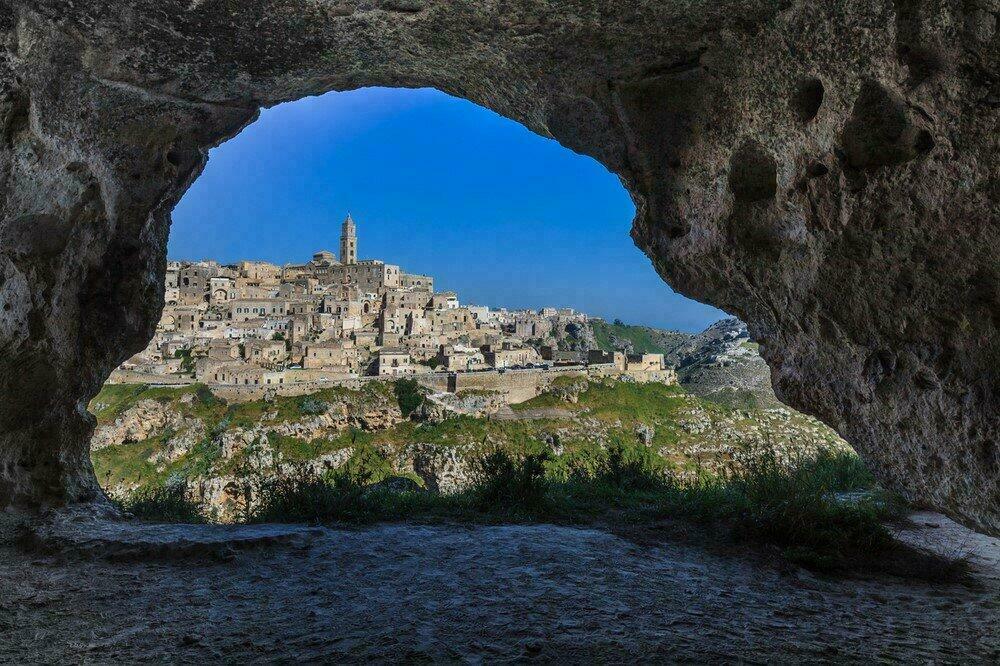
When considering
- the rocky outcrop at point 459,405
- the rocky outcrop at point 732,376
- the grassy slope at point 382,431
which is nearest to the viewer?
the grassy slope at point 382,431

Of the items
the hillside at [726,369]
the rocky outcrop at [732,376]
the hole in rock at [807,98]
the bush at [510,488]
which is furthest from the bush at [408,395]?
the hole in rock at [807,98]

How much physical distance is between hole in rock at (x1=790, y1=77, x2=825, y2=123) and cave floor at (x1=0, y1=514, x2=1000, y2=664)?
3.50 metres

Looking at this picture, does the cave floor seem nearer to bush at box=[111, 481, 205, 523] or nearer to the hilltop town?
bush at box=[111, 481, 205, 523]

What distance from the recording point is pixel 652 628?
331 cm

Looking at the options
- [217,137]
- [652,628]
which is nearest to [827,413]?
[652,628]

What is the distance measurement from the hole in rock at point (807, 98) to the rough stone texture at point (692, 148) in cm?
2

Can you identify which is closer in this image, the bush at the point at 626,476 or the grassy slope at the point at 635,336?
the bush at the point at 626,476

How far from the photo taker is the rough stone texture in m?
3.37

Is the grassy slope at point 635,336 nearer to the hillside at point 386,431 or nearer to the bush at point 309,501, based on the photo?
the hillside at point 386,431

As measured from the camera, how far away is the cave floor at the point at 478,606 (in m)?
3.03

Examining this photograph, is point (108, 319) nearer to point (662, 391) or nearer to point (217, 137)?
point (217, 137)

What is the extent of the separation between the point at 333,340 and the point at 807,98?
58.8 m

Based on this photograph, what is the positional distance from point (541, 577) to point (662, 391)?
50.0 metres

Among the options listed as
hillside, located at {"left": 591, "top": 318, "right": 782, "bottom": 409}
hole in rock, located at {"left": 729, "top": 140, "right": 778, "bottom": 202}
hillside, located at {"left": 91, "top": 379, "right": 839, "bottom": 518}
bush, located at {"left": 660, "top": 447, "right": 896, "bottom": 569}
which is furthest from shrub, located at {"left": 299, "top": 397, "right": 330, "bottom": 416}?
hole in rock, located at {"left": 729, "top": 140, "right": 778, "bottom": 202}
